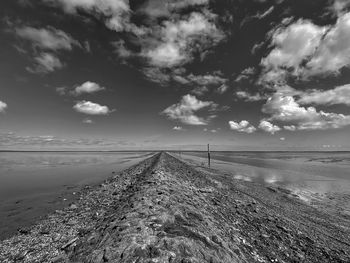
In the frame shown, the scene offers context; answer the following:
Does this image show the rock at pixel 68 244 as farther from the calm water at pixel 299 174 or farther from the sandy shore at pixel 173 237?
the calm water at pixel 299 174

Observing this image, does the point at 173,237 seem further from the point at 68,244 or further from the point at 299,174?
the point at 299,174

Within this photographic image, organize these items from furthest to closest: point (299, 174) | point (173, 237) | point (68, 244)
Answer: point (299, 174), point (68, 244), point (173, 237)

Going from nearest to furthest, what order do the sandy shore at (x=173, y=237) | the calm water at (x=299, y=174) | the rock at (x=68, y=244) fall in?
the sandy shore at (x=173, y=237) < the rock at (x=68, y=244) < the calm water at (x=299, y=174)

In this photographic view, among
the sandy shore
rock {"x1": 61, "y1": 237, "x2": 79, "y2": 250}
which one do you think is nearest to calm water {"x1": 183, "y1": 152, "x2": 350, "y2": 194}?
the sandy shore

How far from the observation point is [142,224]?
629 cm

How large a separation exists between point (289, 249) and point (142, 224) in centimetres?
564

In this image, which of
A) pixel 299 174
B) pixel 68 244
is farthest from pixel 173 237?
pixel 299 174

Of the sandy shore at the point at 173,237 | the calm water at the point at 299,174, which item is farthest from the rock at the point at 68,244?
the calm water at the point at 299,174

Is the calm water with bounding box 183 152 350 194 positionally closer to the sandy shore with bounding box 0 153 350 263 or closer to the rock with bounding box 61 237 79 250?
the sandy shore with bounding box 0 153 350 263

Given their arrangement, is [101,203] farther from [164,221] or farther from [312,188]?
[312,188]

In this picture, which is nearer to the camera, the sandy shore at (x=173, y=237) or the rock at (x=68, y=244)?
the sandy shore at (x=173, y=237)

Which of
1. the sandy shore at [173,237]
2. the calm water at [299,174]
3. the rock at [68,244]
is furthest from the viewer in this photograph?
the calm water at [299,174]

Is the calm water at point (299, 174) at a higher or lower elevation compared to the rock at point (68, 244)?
lower

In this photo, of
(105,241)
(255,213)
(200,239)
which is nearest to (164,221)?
(200,239)
